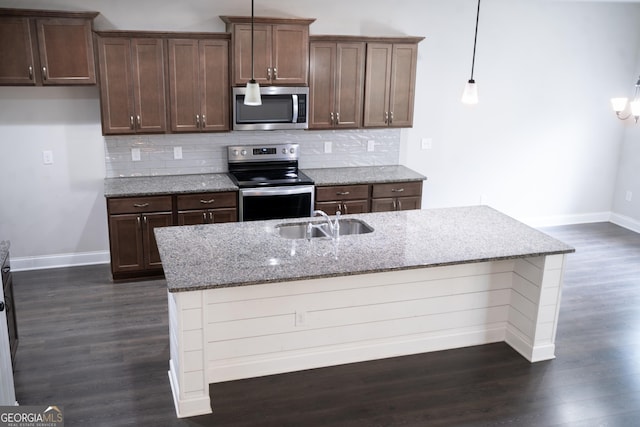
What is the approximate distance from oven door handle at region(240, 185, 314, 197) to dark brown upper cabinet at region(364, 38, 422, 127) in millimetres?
1019

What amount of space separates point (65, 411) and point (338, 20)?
4.33 meters

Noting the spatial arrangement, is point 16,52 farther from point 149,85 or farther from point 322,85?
point 322,85

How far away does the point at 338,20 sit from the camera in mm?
5957

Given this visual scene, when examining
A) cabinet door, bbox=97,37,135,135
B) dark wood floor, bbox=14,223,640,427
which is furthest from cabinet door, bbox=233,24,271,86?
dark wood floor, bbox=14,223,640,427

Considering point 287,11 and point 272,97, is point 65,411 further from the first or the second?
point 287,11

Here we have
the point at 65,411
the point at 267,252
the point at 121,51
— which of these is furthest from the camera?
the point at 121,51

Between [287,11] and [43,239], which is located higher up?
[287,11]

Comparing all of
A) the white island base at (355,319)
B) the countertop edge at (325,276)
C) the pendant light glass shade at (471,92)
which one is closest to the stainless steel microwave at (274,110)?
the pendant light glass shade at (471,92)

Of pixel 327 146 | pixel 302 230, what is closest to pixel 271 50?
pixel 327 146

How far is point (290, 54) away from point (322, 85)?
0.48 meters

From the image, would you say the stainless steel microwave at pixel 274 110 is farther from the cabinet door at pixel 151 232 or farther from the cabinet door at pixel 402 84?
the cabinet door at pixel 151 232

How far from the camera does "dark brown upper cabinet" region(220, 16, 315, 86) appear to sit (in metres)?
5.35

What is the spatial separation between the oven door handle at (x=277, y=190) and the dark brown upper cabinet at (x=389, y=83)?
1.02 m

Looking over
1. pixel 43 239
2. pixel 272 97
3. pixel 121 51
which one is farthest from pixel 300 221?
pixel 43 239
